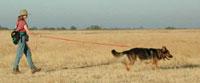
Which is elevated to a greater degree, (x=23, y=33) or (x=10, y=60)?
(x=23, y=33)

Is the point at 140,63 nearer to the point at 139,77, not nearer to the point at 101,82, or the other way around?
the point at 139,77

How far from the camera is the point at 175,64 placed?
1700 cm

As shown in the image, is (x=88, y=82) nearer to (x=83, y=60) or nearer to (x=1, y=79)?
(x=1, y=79)

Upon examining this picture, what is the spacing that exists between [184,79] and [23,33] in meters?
4.66

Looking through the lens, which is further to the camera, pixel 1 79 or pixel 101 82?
pixel 1 79

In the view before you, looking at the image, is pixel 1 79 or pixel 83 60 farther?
pixel 83 60

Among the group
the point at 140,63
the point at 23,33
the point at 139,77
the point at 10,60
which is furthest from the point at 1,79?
the point at 10,60

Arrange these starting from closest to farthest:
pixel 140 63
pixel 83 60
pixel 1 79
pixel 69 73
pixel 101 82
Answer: pixel 101 82 < pixel 1 79 < pixel 69 73 < pixel 140 63 < pixel 83 60

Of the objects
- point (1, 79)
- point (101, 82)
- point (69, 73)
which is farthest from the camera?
point (69, 73)

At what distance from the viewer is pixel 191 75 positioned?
1288 cm

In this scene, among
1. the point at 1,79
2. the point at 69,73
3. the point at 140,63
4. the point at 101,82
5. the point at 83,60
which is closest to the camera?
the point at 101,82

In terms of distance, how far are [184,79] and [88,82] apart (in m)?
2.20

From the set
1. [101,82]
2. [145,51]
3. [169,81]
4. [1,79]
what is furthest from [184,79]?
[1,79]

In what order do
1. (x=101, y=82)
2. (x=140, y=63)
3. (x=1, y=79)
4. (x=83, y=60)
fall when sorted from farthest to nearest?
(x=83, y=60), (x=140, y=63), (x=1, y=79), (x=101, y=82)
